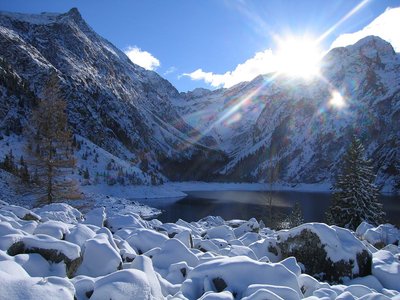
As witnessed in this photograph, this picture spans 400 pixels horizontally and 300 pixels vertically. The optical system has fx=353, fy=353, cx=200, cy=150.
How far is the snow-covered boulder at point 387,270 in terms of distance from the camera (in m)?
11.3

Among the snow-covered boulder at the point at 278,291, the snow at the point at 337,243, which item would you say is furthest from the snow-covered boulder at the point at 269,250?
the snow-covered boulder at the point at 278,291

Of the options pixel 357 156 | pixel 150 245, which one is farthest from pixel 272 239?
pixel 357 156

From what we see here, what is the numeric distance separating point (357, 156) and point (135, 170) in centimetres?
17072

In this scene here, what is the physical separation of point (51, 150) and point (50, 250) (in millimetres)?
21335

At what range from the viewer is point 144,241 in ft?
42.0

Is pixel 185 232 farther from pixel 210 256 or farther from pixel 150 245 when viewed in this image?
pixel 210 256

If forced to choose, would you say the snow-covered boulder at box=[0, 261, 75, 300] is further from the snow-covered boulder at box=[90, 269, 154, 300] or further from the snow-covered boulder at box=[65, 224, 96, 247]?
the snow-covered boulder at box=[65, 224, 96, 247]

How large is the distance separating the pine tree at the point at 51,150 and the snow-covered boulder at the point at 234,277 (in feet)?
73.4

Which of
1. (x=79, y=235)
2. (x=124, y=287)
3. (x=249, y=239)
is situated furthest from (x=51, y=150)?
(x=124, y=287)

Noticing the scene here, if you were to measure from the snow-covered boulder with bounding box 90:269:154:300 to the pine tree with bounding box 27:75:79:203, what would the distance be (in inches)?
910

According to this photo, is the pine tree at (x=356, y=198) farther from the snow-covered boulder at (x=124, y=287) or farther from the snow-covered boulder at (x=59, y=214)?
the snow-covered boulder at (x=124, y=287)

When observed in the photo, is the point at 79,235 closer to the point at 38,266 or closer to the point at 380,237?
the point at 38,266

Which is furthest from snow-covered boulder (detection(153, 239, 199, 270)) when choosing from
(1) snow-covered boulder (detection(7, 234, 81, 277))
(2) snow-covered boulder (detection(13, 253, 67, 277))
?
(2) snow-covered boulder (detection(13, 253, 67, 277))

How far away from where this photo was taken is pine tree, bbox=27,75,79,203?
1101 inches
